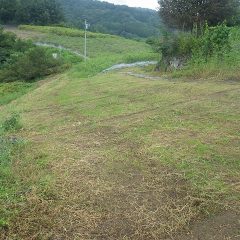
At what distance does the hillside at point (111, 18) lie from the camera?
67.2 metres

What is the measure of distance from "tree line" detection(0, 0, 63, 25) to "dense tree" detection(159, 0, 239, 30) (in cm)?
3740

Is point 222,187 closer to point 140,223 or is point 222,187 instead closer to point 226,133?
point 140,223

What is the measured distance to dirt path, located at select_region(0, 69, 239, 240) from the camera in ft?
11.9

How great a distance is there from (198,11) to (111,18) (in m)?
62.1

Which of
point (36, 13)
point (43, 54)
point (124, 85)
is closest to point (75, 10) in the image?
point (36, 13)

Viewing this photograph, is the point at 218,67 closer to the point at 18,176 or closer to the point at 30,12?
the point at 18,176

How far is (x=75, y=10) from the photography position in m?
88.8

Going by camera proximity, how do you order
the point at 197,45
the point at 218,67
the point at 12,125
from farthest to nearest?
the point at 197,45 < the point at 218,67 < the point at 12,125

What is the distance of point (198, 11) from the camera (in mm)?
18609

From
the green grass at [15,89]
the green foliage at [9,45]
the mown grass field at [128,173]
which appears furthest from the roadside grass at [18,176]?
the green foliage at [9,45]

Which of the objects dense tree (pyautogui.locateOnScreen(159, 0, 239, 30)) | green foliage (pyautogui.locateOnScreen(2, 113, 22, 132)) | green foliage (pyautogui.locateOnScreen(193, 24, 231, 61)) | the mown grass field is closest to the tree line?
dense tree (pyautogui.locateOnScreen(159, 0, 239, 30))

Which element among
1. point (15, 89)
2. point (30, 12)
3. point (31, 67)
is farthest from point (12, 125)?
point (30, 12)

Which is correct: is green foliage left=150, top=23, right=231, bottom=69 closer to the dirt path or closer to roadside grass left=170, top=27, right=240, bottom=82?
roadside grass left=170, top=27, right=240, bottom=82

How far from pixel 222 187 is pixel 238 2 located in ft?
54.3
